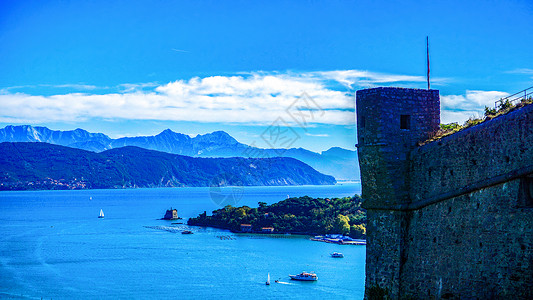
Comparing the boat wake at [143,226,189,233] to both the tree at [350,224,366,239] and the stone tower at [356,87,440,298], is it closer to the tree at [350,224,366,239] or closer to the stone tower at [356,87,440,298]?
the tree at [350,224,366,239]

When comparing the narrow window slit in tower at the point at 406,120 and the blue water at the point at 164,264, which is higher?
the narrow window slit in tower at the point at 406,120

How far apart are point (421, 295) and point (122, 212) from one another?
578 feet

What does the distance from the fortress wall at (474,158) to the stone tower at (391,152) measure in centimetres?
32

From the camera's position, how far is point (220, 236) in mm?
114062

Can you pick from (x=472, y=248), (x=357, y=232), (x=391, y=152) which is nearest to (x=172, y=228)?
(x=357, y=232)

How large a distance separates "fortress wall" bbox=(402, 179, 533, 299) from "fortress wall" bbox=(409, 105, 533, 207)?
21 centimetres

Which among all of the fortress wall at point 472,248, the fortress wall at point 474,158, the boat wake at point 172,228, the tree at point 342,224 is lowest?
the boat wake at point 172,228

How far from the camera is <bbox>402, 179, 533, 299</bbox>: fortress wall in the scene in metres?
8.95

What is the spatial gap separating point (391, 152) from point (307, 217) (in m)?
108

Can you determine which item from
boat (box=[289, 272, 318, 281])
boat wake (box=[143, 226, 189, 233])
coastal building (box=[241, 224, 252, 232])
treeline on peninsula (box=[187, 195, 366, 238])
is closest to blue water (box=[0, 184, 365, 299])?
boat (box=[289, 272, 318, 281])

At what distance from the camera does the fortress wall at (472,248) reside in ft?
29.3

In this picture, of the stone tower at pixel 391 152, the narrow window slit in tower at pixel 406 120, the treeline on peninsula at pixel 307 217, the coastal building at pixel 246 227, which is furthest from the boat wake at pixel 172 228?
the narrow window slit in tower at pixel 406 120

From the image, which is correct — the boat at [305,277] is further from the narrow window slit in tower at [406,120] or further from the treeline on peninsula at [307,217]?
the narrow window slit in tower at [406,120]

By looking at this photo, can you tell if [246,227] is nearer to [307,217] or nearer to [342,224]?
[307,217]
